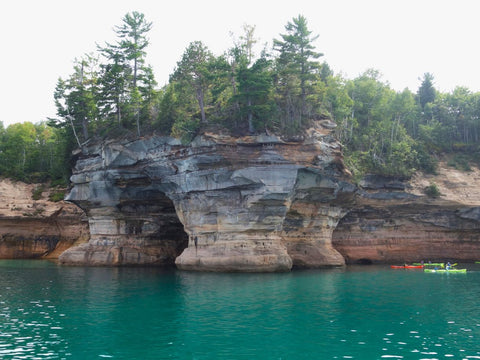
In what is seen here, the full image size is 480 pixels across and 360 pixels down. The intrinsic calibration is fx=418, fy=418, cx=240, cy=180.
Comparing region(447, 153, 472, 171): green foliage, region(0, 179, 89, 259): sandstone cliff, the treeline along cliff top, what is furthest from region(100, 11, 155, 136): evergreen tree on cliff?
region(447, 153, 472, 171): green foliage

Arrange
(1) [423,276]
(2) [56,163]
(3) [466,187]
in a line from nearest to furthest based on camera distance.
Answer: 1. (1) [423,276]
2. (3) [466,187]
3. (2) [56,163]

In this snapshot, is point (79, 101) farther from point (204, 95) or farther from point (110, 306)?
point (110, 306)

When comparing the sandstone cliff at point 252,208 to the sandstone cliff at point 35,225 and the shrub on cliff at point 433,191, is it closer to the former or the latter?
the shrub on cliff at point 433,191

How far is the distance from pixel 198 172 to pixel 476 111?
4120cm

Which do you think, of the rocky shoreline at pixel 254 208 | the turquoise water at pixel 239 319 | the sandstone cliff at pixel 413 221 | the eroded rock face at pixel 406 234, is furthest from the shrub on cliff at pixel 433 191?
the turquoise water at pixel 239 319

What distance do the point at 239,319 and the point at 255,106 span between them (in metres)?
23.5

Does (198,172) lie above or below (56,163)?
below

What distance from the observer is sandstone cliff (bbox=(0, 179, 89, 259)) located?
179ft

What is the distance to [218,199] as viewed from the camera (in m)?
38.8

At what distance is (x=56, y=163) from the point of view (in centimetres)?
6425

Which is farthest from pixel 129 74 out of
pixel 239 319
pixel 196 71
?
pixel 239 319

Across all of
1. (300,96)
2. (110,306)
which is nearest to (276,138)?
(300,96)

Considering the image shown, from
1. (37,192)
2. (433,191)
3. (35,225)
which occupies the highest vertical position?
(37,192)

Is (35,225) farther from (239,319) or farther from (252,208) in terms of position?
(239,319)
